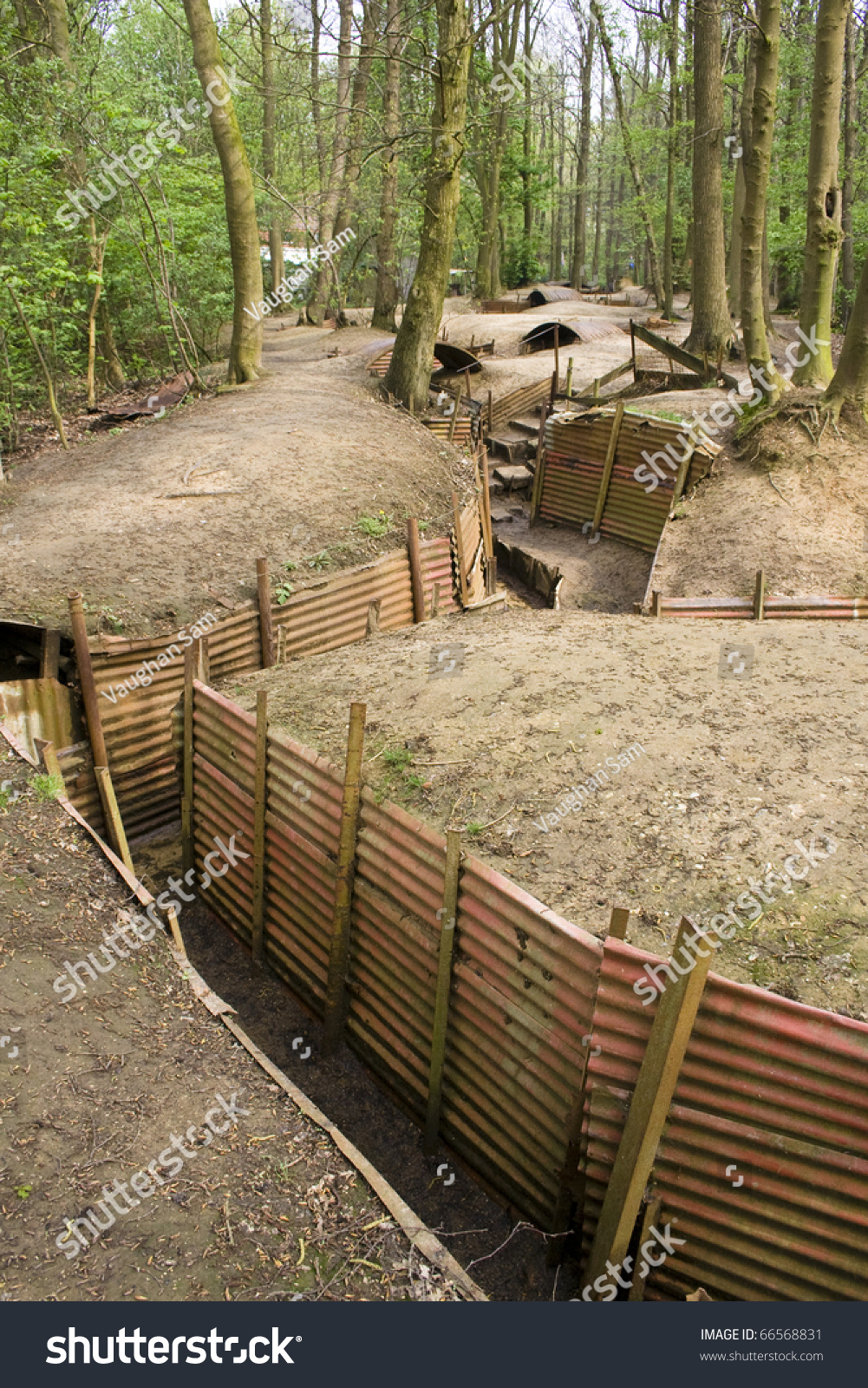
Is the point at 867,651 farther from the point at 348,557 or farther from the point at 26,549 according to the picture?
the point at 26,549

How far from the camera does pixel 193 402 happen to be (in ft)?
57.0

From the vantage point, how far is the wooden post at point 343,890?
5617mm

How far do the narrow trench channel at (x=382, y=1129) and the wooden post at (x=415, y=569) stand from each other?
445cm

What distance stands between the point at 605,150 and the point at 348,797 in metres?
63.6

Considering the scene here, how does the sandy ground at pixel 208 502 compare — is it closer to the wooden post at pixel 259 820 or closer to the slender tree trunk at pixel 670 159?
the wooden post at pixel 259 820

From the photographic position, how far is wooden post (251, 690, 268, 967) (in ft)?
21.3

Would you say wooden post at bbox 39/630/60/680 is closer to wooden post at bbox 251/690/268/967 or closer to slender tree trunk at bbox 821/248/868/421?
wooden post at bbox 251/690/268/967

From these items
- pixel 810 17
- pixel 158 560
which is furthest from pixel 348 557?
pixel 810 17

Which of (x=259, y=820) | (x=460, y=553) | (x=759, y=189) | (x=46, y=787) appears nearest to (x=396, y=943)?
(x=259, y=820)

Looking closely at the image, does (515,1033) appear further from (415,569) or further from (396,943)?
(415,569)

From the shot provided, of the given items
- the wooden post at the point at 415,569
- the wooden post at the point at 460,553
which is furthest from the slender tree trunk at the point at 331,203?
the wooden post at the point at 415,569

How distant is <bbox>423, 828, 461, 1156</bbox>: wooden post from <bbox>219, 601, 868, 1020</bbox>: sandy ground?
43 cm

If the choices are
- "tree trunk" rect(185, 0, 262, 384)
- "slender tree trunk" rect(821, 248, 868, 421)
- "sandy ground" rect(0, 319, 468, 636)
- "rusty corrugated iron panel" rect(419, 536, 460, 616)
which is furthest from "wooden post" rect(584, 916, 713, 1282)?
"tree trunk" rect(185, 0, 262, 384)

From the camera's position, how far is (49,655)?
817 centimetres
